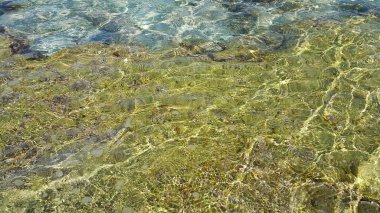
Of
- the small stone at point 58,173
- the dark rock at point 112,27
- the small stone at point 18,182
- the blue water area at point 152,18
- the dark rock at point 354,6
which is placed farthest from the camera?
the dark rock at point 354,6

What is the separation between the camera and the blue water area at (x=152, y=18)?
1040 cm

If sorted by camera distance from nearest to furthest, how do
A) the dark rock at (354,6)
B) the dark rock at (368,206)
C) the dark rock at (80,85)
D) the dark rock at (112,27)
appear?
the dark rock at (368,206), the dark rock at (80,85), the dark rock at (112,27), the dark rock at (354,6)

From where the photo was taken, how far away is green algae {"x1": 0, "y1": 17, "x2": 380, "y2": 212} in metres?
5.79

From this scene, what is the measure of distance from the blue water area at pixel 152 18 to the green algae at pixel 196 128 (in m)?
0.74

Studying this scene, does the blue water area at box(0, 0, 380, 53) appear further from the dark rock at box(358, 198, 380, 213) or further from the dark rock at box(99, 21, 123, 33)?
the dark rock at box(358, 198, 380, 213)

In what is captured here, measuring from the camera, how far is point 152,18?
11.4m

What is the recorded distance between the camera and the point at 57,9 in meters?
12.0

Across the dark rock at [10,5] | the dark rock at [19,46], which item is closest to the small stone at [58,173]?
the dark rock at [19,46]

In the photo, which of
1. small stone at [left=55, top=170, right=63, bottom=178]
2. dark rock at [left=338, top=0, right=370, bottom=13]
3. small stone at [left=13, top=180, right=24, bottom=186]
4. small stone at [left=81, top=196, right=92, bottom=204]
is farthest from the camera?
dark rock at [left=338, top=0, right=370, bottom=13]

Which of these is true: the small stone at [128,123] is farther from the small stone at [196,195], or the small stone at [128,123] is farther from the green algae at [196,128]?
the small stone at [196,195]

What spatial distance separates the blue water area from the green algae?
74cm

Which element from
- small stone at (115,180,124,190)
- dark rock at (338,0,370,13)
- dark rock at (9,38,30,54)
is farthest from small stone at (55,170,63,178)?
dark rock at (338,0,370,13)

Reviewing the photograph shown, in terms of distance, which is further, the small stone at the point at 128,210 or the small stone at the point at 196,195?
the small stone at the point at 196,195

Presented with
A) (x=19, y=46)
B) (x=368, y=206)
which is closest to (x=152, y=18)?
(x=19, y=46)
